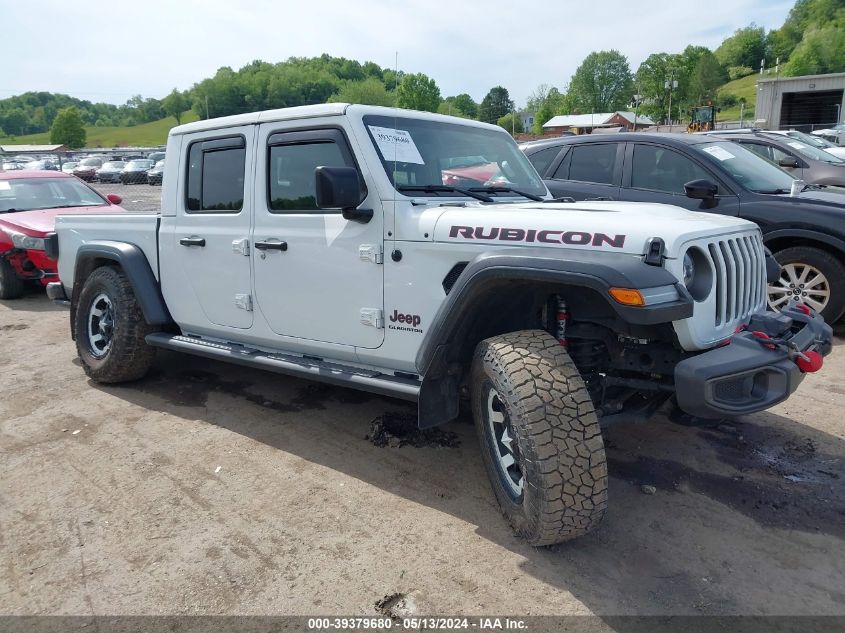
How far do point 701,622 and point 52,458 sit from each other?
11.9 feet

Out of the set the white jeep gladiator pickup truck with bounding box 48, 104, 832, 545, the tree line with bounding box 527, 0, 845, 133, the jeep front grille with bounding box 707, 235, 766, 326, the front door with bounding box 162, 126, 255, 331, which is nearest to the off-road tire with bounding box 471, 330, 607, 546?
the white jeep gladiator pickup truck with bounding box 48, 104, 832, 545

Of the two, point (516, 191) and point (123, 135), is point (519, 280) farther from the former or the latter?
point (123, 135)

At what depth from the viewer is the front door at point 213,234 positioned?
13.8ft

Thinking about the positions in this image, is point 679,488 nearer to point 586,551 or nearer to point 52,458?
point 586,551

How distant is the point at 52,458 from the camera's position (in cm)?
392

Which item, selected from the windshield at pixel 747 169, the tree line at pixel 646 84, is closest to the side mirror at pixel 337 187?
the windshield at pixel 747 169

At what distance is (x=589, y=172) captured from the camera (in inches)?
269

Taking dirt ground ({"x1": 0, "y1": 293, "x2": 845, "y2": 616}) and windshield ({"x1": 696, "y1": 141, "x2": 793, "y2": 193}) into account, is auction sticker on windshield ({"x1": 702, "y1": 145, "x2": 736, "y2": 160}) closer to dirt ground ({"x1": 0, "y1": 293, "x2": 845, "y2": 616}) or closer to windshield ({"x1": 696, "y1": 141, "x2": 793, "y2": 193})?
windshield ({"x1": 696, "y1": 141, "x2": 793, "y2": 193})

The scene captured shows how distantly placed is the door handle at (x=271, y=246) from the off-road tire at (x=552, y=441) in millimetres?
1655

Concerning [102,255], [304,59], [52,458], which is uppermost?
[304,59]

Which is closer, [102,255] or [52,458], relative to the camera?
[52,458]

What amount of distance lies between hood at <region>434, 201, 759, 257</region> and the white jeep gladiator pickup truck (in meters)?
0.01

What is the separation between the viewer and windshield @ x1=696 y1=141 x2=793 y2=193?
6195 millimetres

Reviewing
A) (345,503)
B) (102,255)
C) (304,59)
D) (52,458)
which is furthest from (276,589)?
(304,59)
